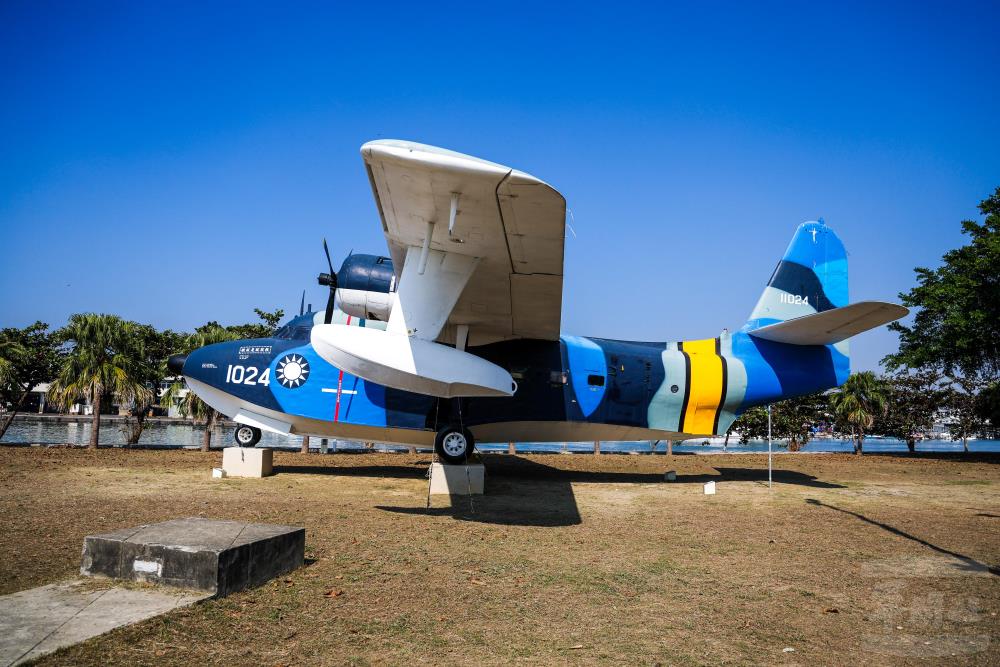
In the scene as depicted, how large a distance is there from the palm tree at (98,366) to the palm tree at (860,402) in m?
29.9

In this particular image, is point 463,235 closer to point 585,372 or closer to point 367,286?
point 367,286

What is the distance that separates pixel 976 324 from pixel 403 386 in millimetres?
22670

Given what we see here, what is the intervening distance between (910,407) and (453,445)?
27.8 meters

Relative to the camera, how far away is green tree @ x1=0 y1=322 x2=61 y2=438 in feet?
62.5

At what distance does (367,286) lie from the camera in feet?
36.8

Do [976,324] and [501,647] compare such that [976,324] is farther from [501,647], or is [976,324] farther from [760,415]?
[501,647]

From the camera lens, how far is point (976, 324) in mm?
21250

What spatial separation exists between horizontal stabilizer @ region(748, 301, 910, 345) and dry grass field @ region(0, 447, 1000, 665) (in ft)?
11.3

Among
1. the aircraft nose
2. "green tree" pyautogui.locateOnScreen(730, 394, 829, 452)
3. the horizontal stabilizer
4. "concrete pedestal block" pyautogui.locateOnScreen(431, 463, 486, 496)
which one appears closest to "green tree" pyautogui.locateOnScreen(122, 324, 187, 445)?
the aircraft nose

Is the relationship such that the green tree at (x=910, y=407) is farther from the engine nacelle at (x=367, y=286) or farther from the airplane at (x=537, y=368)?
the engine nacelle at (x=367, y=286)

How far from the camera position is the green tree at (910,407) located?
28556 millimetres

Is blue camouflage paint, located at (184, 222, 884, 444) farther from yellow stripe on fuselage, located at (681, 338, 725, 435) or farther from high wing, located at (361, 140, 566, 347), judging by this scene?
high wing, located at (361, 140, 566, 347)

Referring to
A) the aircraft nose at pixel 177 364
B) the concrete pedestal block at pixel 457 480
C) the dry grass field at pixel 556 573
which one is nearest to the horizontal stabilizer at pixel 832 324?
the dry grass field at pixel 556 573

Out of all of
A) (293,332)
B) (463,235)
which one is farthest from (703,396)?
(293,332)
